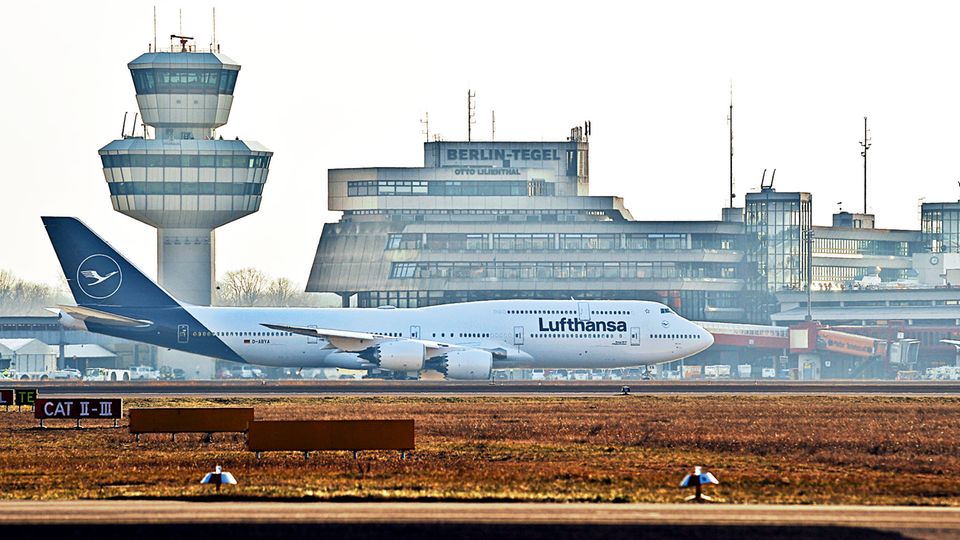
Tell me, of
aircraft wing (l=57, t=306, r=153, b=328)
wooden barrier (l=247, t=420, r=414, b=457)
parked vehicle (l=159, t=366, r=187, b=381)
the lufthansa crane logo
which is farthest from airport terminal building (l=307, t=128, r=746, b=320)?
wooden barrier (l=247, t=420, r=414, b=457)

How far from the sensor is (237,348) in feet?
306

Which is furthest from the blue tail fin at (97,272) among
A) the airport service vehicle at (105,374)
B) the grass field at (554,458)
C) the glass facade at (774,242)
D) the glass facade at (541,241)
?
the glass facade at (774,242)

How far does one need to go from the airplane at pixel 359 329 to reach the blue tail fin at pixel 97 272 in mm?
55

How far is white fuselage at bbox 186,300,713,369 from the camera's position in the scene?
9300 centimetres

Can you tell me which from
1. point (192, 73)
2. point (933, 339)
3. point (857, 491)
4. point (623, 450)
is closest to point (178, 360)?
point (192, 73)

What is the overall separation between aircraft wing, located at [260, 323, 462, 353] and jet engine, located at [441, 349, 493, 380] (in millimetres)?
1384

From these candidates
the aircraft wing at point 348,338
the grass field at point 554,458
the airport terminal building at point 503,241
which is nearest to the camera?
the grass field at point 554,458

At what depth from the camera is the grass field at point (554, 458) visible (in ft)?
119

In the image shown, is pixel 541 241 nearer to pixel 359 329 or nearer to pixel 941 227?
pixel 941 227

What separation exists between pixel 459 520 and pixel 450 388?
5514 cm

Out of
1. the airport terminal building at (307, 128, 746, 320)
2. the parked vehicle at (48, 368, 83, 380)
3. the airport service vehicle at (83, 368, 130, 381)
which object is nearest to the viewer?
the airport service vehicle at (83, 368, 130, 381)

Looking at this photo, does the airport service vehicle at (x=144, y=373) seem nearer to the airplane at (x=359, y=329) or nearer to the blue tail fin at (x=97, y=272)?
the blue tail fin at (x=97, y=272)

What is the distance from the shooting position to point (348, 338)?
91.6m

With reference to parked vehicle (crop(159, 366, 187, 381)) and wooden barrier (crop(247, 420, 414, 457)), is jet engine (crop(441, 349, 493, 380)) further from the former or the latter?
wooden barrier (crop(247, 420, 414, 457))
